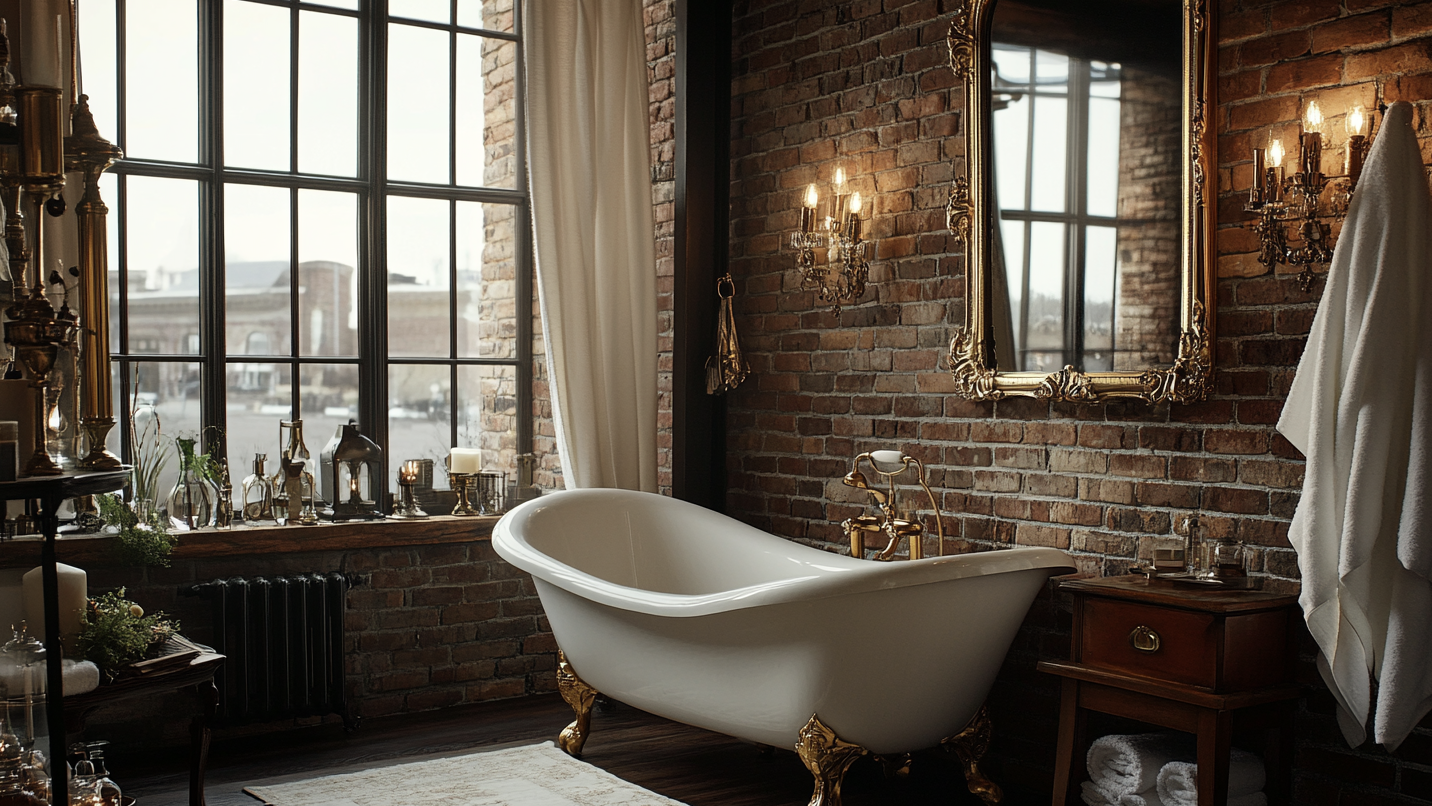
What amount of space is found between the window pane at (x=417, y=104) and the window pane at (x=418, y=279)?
5.0 inches

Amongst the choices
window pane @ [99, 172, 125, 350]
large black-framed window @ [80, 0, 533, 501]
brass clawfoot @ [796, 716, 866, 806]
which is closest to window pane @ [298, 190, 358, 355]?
large black-framed window @ [80, 0, 533, 501]

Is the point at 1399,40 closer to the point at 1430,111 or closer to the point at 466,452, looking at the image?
the point at 1430,111

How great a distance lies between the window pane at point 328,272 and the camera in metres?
4.23

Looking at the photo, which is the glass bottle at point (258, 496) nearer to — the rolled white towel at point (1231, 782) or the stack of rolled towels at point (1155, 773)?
the stack of rolled towels at point (1155, 773)

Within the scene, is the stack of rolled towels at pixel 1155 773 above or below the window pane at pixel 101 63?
below

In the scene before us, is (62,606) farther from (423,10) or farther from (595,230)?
(423,10)

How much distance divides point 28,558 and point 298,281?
132cm

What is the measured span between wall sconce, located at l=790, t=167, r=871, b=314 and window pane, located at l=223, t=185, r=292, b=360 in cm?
182

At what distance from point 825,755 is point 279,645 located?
191 cm

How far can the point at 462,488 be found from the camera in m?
4.32

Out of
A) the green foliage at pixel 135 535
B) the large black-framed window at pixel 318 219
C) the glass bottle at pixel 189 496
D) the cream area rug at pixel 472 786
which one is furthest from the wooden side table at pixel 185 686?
the large black-framed window at pixel 318 219

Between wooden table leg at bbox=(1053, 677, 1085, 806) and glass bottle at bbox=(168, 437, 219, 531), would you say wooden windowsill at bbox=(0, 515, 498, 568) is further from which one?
wooden table leg at bbox=(1053, 677, 1085, 806)

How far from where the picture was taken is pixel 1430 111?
2.50 meters

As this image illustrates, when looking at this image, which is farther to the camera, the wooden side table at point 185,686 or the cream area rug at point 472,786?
the cream area rug at point 472,786
